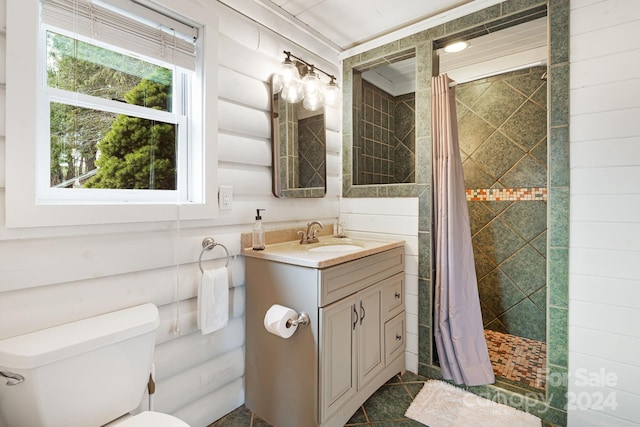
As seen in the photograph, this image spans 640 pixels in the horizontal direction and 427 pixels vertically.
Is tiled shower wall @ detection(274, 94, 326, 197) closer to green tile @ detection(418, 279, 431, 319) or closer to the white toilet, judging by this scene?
green tile @ detection(418, 279, 431, 319)

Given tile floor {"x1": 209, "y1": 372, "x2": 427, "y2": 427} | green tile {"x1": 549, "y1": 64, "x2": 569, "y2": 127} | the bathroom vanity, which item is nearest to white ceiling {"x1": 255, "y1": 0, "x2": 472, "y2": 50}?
green tile {"x1": 549, "y1": 64, "x2": 569, "y2": 127}

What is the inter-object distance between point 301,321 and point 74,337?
852 millimetres

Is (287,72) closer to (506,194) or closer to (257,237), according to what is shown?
(257,237)

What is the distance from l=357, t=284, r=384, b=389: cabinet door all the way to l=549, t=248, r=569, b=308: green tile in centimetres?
88

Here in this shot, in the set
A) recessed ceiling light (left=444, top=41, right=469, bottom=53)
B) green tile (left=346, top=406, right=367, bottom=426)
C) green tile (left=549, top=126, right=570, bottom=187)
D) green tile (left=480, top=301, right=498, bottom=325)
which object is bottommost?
green tile (left=346, top=406, right=367, bottom=426)

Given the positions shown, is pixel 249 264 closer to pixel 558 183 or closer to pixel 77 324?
pixel 77 324

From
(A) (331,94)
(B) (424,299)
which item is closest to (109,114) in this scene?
(A) (331,94)

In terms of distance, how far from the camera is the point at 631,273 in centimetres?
146

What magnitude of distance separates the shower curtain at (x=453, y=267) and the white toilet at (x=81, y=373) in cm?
159

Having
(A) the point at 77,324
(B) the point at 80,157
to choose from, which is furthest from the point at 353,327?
(B) the point at 80,157

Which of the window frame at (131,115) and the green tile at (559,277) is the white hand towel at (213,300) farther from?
the green tile at (559,277)

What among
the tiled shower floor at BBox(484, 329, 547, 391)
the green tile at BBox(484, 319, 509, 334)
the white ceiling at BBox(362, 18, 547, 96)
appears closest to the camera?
the tiled shower floor at BBox(484, 329, 547, 391)

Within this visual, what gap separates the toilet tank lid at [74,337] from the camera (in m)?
0.95

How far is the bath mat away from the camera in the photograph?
5.41 ft
